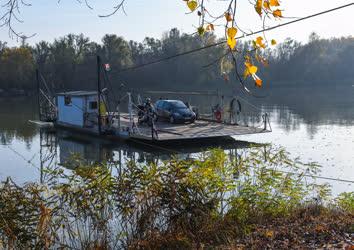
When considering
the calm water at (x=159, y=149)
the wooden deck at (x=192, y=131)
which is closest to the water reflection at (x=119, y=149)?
the calm water at (x=159, y=149)

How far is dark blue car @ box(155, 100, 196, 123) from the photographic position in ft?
91.4

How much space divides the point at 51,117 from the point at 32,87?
59.2 meters

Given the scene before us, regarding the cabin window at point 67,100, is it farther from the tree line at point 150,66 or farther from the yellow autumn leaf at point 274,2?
the tree line at point 150,66

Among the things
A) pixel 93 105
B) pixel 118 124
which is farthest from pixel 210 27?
pixel 93 105

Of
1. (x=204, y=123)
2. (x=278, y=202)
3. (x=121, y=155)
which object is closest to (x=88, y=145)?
(x=121, y=155)

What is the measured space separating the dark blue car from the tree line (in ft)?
157

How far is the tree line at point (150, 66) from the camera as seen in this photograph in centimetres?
8800

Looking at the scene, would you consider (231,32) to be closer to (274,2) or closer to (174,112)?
(274,2)

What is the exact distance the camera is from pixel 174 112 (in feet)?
92.0

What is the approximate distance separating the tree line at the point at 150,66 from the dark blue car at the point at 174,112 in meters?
47.8

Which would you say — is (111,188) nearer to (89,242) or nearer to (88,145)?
(89,242)

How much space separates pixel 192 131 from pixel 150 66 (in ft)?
246

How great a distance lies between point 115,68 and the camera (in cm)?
8838

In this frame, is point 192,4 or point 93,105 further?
point 93,105
